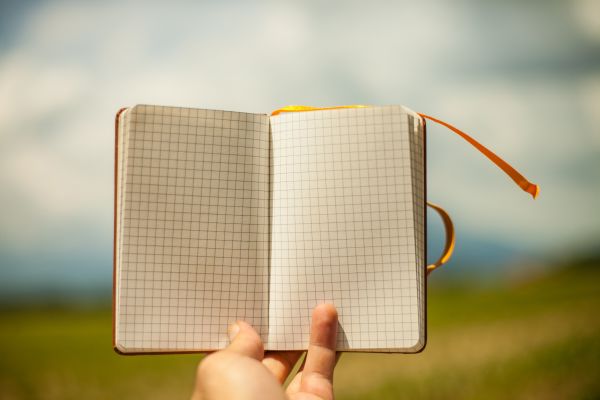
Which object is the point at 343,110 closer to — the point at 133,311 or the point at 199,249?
the point at 199,249

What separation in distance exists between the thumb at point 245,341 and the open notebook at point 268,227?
16 millimetres

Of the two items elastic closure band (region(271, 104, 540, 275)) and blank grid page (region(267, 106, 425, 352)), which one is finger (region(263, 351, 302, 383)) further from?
elastic closure band (region(271, 104, 540, 275))

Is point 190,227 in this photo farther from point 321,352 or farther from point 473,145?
point 473,145

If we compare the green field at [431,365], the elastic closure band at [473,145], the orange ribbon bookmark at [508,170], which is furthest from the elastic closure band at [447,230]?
the green field at [431,365]

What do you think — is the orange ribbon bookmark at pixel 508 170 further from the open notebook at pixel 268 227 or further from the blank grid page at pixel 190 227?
the blank grid page at pixel 190 227

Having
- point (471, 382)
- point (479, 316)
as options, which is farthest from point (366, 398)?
point (479, 316)

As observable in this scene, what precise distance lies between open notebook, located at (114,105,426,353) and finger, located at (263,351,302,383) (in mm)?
23

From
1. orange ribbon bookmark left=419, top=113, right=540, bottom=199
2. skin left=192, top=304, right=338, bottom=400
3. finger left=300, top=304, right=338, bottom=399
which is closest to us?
skin left=192, top=304, right=338, bottom=400

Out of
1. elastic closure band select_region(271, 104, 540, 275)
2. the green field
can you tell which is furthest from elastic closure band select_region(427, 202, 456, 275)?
the green field

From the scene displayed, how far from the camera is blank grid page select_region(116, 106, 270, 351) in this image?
0.64 metres

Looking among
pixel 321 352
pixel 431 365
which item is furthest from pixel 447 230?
pixel 431 365

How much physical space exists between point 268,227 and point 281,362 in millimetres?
187

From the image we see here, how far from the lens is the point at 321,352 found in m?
0.65

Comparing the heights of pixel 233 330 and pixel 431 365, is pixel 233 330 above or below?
above
